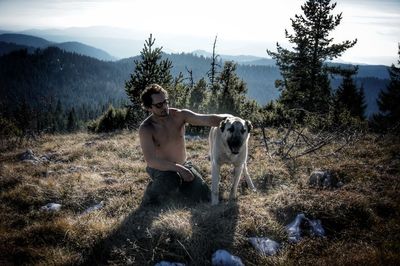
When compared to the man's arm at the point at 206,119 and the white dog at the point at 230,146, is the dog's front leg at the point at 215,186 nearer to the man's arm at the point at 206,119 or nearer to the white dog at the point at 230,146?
the white dog at the point at 230,146

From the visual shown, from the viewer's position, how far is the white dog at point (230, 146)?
223 inches

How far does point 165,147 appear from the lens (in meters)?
6.30

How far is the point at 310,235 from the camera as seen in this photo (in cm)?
457

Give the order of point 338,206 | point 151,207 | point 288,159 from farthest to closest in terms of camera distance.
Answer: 1. point 288,159
2. point 151,207
3. point 338,206

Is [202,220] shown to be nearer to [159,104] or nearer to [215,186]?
[215,186]

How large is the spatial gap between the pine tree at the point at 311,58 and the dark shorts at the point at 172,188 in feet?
65.0

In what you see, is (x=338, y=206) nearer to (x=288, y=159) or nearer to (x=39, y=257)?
(x=288, y=159)

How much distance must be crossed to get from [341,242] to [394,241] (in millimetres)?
659

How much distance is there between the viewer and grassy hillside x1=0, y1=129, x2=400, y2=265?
4195 millimetres

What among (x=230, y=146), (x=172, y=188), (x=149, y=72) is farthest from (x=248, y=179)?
(x=149, y=72)

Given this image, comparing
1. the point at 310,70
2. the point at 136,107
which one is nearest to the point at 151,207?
the point at 136,107

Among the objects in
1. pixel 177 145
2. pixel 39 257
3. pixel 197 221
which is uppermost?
pixel 177 145

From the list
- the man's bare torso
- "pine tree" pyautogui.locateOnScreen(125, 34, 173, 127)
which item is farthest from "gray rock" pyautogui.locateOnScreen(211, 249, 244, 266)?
"pine tree" pyautogui.locateOnScreen(125, 34, 173, 127)

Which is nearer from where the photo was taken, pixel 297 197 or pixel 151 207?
pixel 297 197
